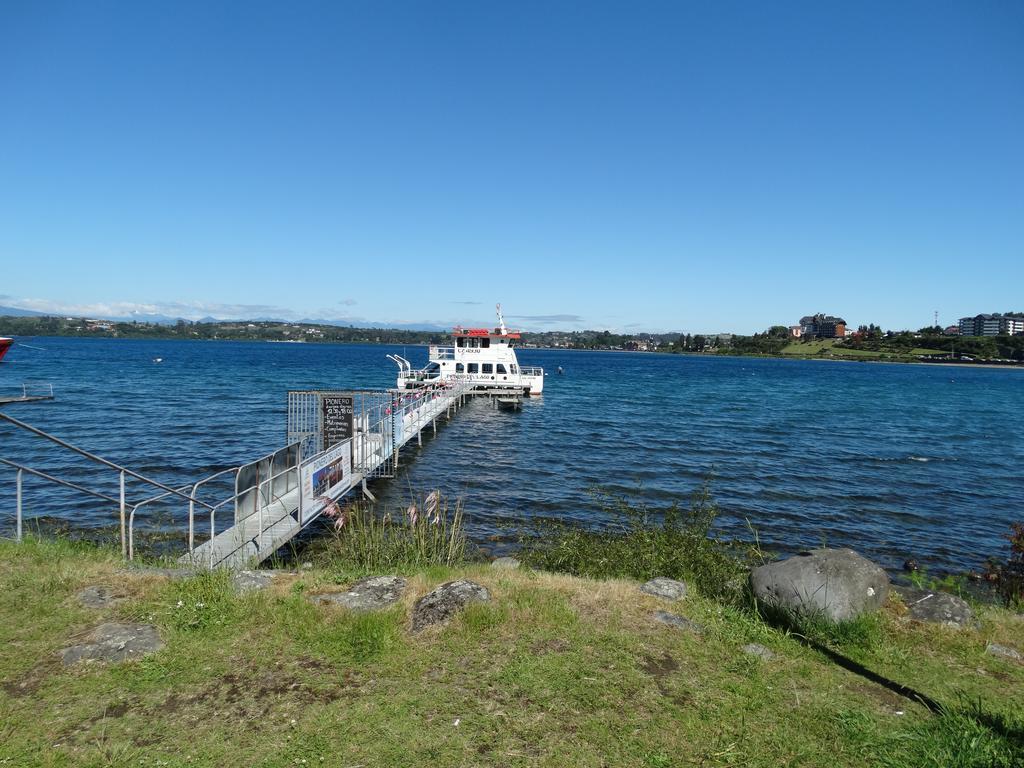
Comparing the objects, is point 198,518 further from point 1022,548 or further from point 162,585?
point 1022,548

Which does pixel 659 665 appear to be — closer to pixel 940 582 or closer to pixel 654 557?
pixel 654 557

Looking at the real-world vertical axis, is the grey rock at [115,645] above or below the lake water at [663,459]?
above

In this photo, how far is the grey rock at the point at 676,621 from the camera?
23.4 ft

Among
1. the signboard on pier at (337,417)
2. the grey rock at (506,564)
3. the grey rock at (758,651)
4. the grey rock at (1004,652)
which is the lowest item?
the grey rock at (506,564)

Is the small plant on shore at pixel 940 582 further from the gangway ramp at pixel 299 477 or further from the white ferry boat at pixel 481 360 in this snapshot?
the white ferry boat at pixel 481 360

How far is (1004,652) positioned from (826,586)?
2.00m

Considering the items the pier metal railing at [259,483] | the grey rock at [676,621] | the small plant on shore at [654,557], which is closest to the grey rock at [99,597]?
the pier metal railing at [259,483]

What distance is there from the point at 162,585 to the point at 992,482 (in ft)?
92.0

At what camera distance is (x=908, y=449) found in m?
31.2

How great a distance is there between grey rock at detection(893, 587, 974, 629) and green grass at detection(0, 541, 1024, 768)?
0.27 meters

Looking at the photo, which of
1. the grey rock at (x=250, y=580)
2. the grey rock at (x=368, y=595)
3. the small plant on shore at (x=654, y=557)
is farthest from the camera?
the small plant on shore at (x=654, y=557)

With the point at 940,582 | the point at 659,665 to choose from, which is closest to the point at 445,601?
the point at 659,665

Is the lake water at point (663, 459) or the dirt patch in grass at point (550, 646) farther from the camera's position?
the lake water at point (663, 459)

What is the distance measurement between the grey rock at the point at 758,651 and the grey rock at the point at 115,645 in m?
6.00
